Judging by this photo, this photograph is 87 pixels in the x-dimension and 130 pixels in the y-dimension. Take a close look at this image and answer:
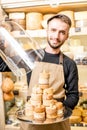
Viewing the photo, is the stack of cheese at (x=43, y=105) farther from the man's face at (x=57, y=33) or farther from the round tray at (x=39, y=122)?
the man's face at (x=57, y=33)

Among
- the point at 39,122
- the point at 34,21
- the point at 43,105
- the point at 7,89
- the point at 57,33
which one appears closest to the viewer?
the point at 39,122

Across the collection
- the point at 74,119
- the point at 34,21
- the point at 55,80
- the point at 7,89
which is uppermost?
the point at 34,21

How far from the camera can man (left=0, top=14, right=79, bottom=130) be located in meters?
1.40

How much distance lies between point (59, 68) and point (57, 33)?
226mm

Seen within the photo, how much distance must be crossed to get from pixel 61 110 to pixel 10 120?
0.96 metres

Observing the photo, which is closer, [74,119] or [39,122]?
[39,122]

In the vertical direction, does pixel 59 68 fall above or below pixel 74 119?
above

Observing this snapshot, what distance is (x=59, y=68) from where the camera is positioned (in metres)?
1.45

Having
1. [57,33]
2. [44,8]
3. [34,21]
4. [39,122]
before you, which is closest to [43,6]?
[44,8]

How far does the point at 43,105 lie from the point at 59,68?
33 cm

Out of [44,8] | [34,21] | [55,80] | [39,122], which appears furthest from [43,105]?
[44,8]

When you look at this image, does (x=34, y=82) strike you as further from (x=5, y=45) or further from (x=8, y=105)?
(x=8, y=105)

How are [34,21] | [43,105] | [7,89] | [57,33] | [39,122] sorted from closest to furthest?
[39,122] → [43,105] → [57,33] → [7,89] → [34,21]

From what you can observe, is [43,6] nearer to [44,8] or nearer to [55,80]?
[44,8]
